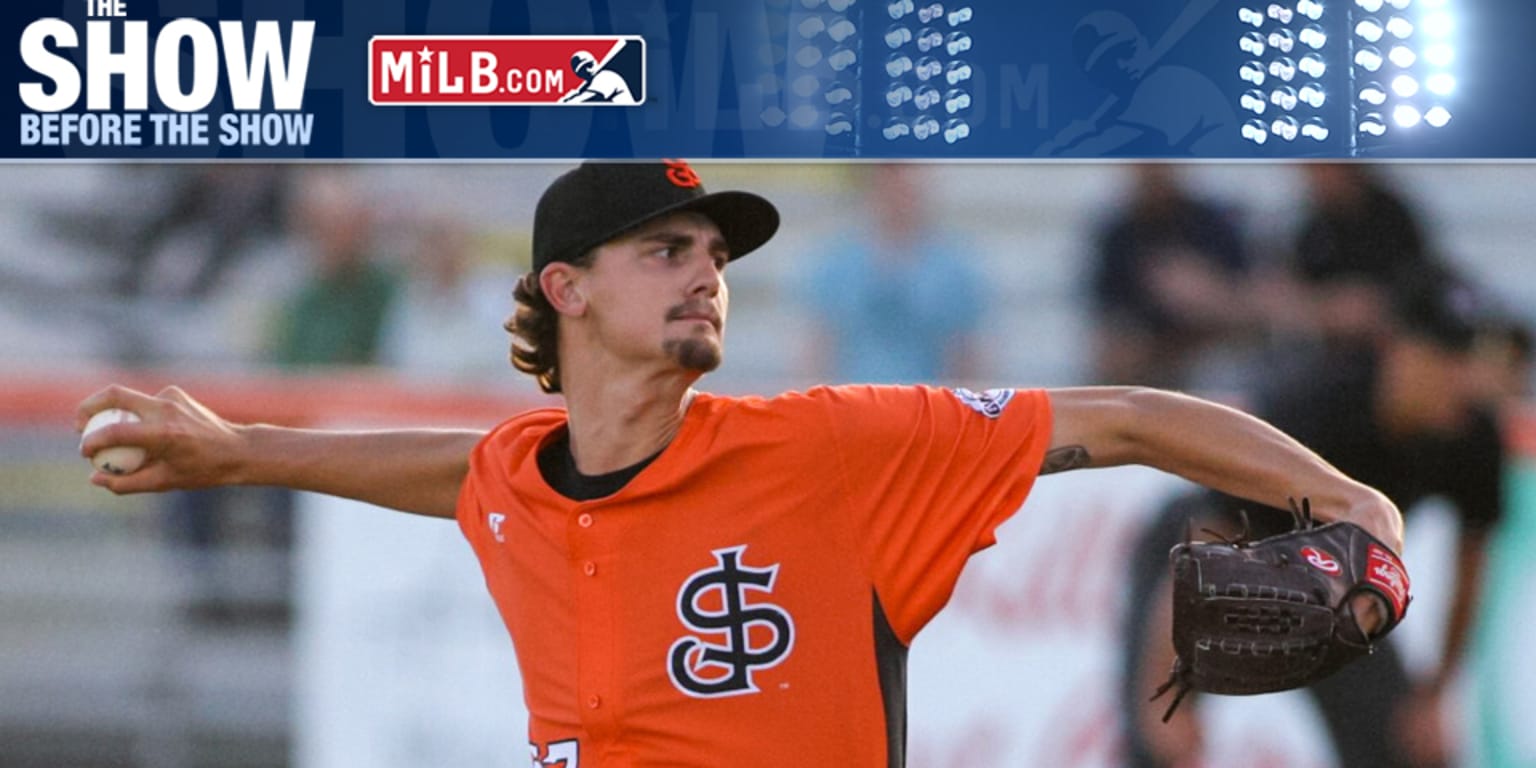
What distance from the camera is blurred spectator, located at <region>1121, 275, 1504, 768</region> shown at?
345cm

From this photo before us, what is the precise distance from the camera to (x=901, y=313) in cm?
351

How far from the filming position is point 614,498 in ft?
8.52

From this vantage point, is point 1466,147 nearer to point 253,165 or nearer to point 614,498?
point 614,498

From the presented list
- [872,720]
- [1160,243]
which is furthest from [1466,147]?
[872,720]

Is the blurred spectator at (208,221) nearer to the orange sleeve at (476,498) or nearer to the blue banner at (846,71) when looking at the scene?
the blue banner at (846,71)

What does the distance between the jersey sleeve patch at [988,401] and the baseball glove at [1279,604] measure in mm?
319

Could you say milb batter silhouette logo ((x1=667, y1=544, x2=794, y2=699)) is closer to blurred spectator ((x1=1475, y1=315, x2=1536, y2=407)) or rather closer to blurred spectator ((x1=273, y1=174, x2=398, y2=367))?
blurred spectator ((x1=273, y1=174, x2=398, y2=367))

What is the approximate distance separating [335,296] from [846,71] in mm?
1139

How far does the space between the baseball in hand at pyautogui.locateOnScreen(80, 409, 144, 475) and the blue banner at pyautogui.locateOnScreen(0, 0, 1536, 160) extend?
31.4 inches

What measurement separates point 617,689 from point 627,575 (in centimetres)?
16

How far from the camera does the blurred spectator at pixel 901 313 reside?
351 cm

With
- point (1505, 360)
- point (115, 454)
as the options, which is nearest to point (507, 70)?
point (115, 454)

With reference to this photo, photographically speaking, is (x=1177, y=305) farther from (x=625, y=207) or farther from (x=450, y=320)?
(x=450, y=320)

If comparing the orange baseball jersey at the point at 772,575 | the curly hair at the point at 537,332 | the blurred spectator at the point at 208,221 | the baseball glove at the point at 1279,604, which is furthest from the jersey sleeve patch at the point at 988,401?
the blurred spectator at the point at 208,221
